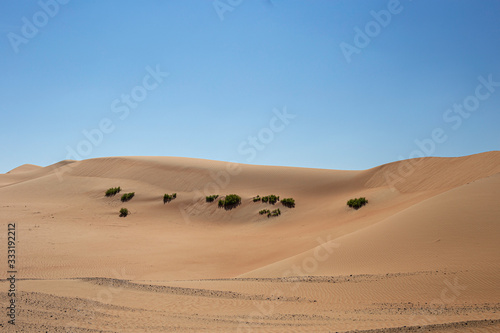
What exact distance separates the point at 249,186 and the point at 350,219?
49.8 feet

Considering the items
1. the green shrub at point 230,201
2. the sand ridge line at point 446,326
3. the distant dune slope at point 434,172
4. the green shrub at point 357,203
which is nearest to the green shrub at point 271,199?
the green shrub at point 230,201

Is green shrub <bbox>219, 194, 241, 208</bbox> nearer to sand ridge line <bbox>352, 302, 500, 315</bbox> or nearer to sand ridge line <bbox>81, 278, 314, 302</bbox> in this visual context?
sand ridge line <bbox>81, 278, 314, 302</bbox>

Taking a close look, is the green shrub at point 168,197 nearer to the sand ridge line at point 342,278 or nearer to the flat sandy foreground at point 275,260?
the flat sandy foreground at point 275,260

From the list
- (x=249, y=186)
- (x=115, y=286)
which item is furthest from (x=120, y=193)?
(x=115, y=286)

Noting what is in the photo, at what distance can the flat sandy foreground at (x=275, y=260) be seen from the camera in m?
8.70

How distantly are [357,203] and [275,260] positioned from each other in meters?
11.2

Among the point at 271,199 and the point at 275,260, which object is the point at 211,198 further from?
the point at 275,260

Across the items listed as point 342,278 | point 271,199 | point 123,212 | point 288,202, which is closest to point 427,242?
point 342,278

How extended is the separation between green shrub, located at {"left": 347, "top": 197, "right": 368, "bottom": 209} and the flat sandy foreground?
1.72 ft

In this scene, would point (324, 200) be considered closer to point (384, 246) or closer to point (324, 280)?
point (384, 246)

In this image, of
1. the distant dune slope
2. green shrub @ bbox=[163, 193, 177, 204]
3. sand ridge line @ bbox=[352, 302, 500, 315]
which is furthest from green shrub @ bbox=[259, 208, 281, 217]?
sand ridge line @ bbox=[352, 302, 500, 315]

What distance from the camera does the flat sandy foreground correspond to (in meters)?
8.70

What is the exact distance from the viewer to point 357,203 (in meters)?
26.9

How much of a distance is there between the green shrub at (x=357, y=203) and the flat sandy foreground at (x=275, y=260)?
0.52 meters
